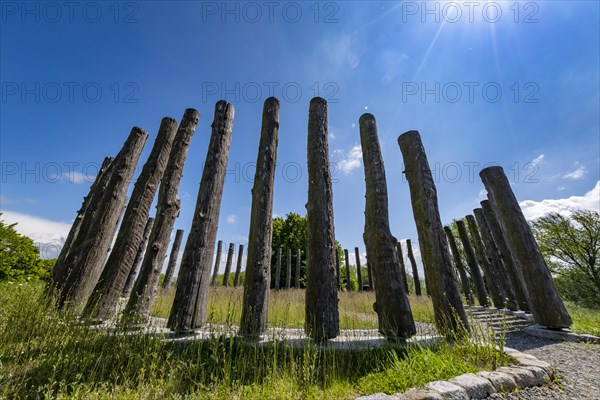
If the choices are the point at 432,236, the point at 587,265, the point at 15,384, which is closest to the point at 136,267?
the point at 15,384

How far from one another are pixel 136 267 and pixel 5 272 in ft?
14.1

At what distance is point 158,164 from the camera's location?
5191 millimetres

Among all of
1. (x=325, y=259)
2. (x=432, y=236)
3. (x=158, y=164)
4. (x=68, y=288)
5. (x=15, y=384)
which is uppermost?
(x=158, y=164)

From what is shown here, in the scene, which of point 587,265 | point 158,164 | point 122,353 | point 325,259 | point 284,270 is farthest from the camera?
point 284,270

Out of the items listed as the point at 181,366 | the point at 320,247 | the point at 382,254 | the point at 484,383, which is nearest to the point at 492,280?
the point at 382,254

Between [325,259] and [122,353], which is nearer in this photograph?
[122,353]

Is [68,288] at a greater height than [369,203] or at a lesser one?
lesser

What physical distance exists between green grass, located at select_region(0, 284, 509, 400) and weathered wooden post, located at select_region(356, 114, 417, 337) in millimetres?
544

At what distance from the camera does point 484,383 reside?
257cm

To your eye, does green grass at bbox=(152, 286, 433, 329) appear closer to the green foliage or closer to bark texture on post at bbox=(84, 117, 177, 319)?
bark texture on post at bbox=(84, 117, 177, 319)

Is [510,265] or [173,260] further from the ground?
[173,260]

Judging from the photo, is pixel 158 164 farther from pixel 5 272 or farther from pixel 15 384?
pixel 5 272

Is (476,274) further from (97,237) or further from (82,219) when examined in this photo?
(82,219)

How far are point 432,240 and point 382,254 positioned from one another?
0.96m
